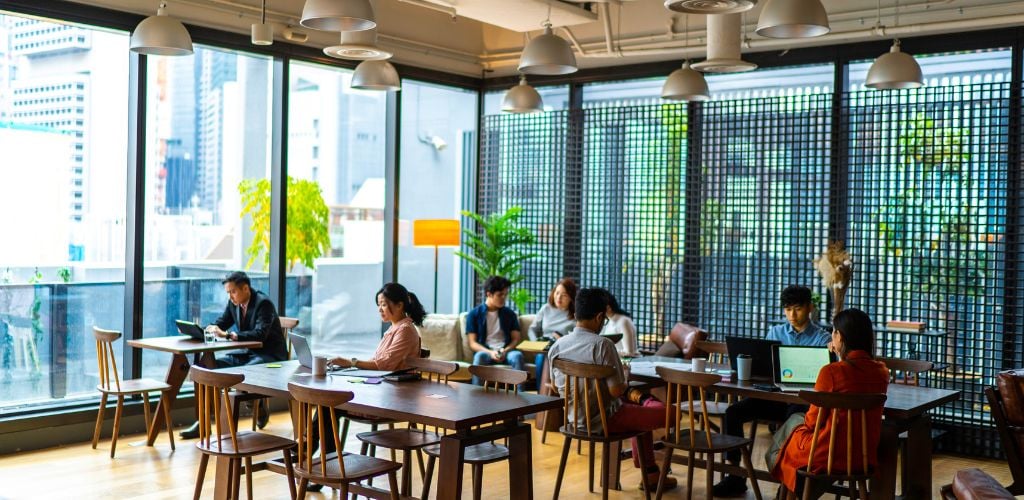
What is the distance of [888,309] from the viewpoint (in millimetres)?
7980

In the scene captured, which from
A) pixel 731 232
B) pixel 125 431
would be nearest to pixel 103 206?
pixel 125 431

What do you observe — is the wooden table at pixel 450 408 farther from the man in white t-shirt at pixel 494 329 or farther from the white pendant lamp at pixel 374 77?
the man in white t-shirt at pixel 494 329

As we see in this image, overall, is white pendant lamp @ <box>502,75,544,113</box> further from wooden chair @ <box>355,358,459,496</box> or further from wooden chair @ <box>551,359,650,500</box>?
wooden chair @ <box>551,359,650,500</box>

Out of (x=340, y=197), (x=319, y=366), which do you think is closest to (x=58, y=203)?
(x=340, y=197)

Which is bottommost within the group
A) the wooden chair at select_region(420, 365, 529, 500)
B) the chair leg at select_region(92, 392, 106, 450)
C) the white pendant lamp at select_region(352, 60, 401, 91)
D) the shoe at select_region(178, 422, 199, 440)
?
the shoe at select_region(178, 422, 199, 440)

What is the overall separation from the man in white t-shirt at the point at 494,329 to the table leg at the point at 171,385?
7.88 ft

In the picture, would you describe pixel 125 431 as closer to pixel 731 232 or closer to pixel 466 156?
pixel 466 156

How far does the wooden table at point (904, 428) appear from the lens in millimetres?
5172

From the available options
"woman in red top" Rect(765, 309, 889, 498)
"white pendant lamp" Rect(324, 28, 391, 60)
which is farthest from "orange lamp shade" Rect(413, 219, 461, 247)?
"woman in red top" Rect(765, 309, 889, 498)

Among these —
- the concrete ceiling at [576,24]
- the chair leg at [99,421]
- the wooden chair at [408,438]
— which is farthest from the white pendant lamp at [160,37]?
the chair leg at [99,421]

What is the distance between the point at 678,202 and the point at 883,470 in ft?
13.6

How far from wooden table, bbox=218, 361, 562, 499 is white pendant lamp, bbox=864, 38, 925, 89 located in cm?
318

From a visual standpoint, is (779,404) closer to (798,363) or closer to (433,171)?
(798,363)

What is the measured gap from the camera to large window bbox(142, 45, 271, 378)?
8.16 meters
